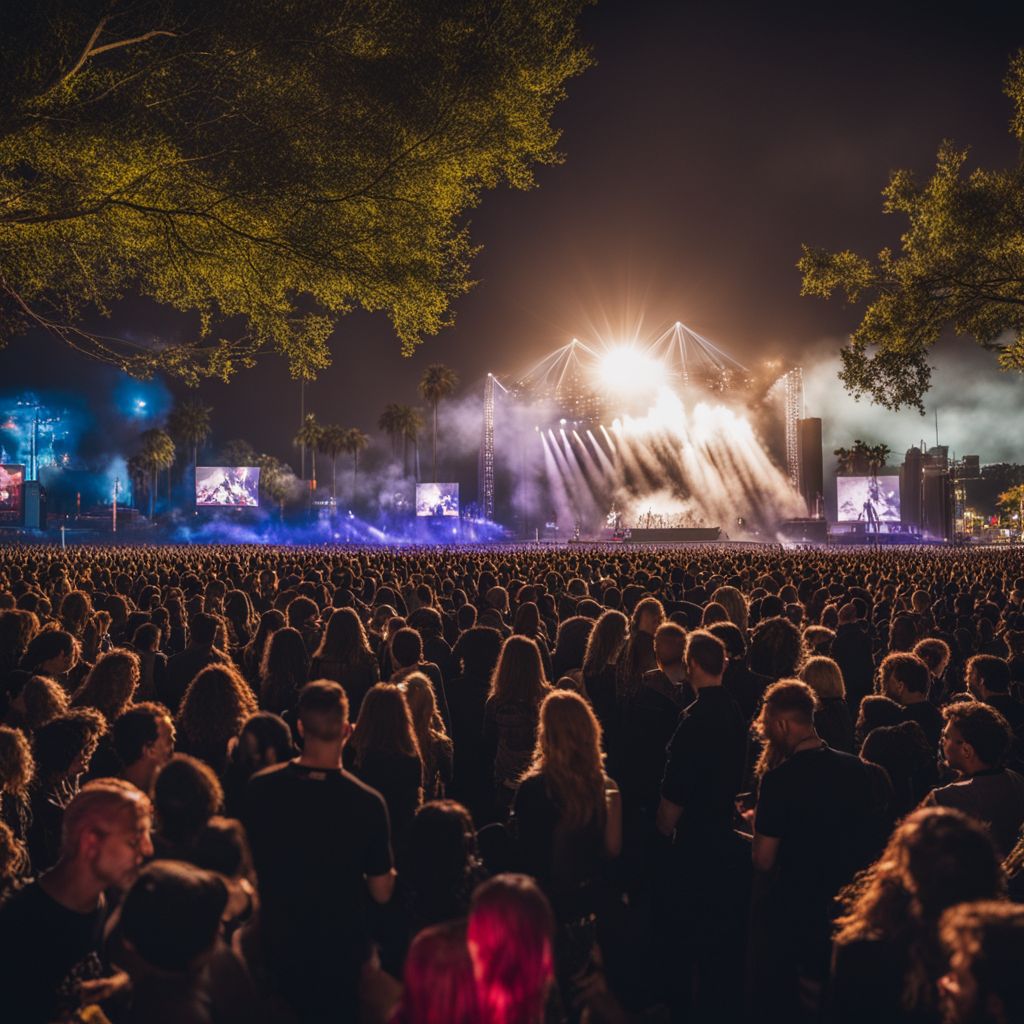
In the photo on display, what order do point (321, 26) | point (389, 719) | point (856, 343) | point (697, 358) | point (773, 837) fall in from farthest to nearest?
point (697, 358)
point (856, 343)
point (321, 26)
point (389, 719)
point (773, 837)

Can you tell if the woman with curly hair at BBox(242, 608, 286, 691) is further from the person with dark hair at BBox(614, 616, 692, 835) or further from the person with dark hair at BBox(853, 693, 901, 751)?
the person with dark hair at BBox(853, 693, 901, 751)

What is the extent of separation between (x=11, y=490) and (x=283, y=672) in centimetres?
6388

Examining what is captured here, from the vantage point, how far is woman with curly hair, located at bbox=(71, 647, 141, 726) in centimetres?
601

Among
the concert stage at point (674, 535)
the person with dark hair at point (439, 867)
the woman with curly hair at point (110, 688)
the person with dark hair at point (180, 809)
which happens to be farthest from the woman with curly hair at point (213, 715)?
the concert stage at point (674, 535)

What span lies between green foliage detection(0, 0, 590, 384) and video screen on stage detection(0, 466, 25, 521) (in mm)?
57338

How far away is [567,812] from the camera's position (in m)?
4.12

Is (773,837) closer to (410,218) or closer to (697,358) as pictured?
(410,218)

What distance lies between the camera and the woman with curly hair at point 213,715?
17.2 ft

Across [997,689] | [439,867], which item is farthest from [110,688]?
[997,689]

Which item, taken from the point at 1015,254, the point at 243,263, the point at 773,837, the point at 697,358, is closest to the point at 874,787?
the point at 773,837

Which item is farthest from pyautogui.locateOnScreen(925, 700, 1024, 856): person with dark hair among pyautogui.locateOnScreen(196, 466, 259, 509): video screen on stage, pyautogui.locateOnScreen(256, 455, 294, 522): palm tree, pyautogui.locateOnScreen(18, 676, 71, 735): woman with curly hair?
pyautogui.locateOnScreen(256, 455, 294, 522): palm tree

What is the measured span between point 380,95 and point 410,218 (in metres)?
1.66

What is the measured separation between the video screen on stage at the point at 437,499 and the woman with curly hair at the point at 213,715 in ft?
227

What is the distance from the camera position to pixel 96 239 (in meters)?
11.1
